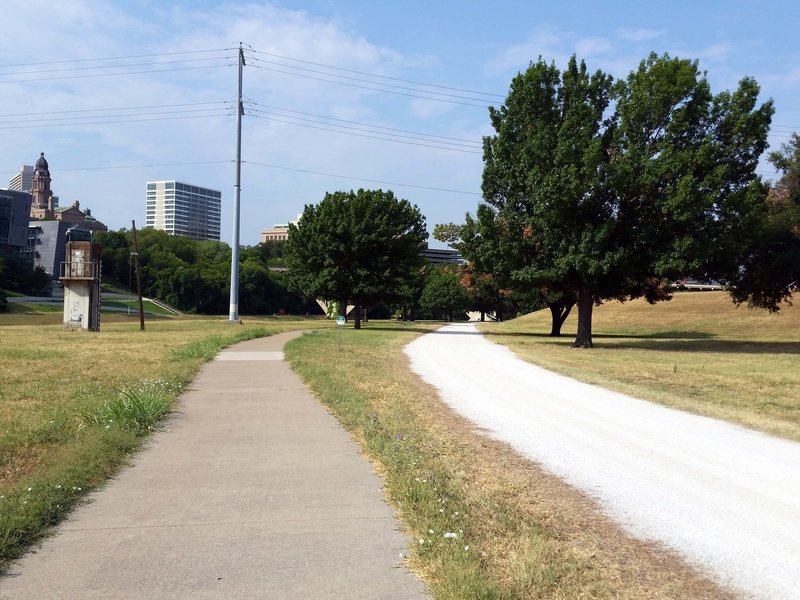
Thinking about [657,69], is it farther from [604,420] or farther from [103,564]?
[103,564]

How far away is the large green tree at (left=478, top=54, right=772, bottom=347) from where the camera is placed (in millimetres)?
30688

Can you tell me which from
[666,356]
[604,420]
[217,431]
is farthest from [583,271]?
[217,431]

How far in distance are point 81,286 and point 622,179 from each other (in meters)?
36.7

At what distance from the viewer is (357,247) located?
52.1 m

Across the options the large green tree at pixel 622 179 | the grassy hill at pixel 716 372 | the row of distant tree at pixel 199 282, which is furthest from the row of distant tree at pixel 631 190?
the row of distant tree at pixel 199 282

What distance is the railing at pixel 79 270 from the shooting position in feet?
165

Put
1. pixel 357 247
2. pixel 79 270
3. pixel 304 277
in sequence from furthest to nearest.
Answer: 1. pixel 304 277
2. pixel 357 247
3. pixel 79 270

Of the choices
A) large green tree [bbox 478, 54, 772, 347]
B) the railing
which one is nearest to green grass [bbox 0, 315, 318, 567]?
large green tree [bbox 478, 54, 772, 347]

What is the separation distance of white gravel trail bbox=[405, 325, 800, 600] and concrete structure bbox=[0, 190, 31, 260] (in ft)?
421

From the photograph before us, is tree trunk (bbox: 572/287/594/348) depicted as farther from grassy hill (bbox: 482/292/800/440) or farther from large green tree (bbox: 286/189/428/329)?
large green tree (bbox: 286/189/428/329)

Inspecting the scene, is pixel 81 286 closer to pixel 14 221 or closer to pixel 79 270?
pixel 79 270

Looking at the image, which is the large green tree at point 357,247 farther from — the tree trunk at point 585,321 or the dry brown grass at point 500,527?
the dry brown grass at point 500,527

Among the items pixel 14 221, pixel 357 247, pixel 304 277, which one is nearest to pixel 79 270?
A: pixel 304 277

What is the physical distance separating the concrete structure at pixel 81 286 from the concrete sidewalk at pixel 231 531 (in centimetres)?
4366
